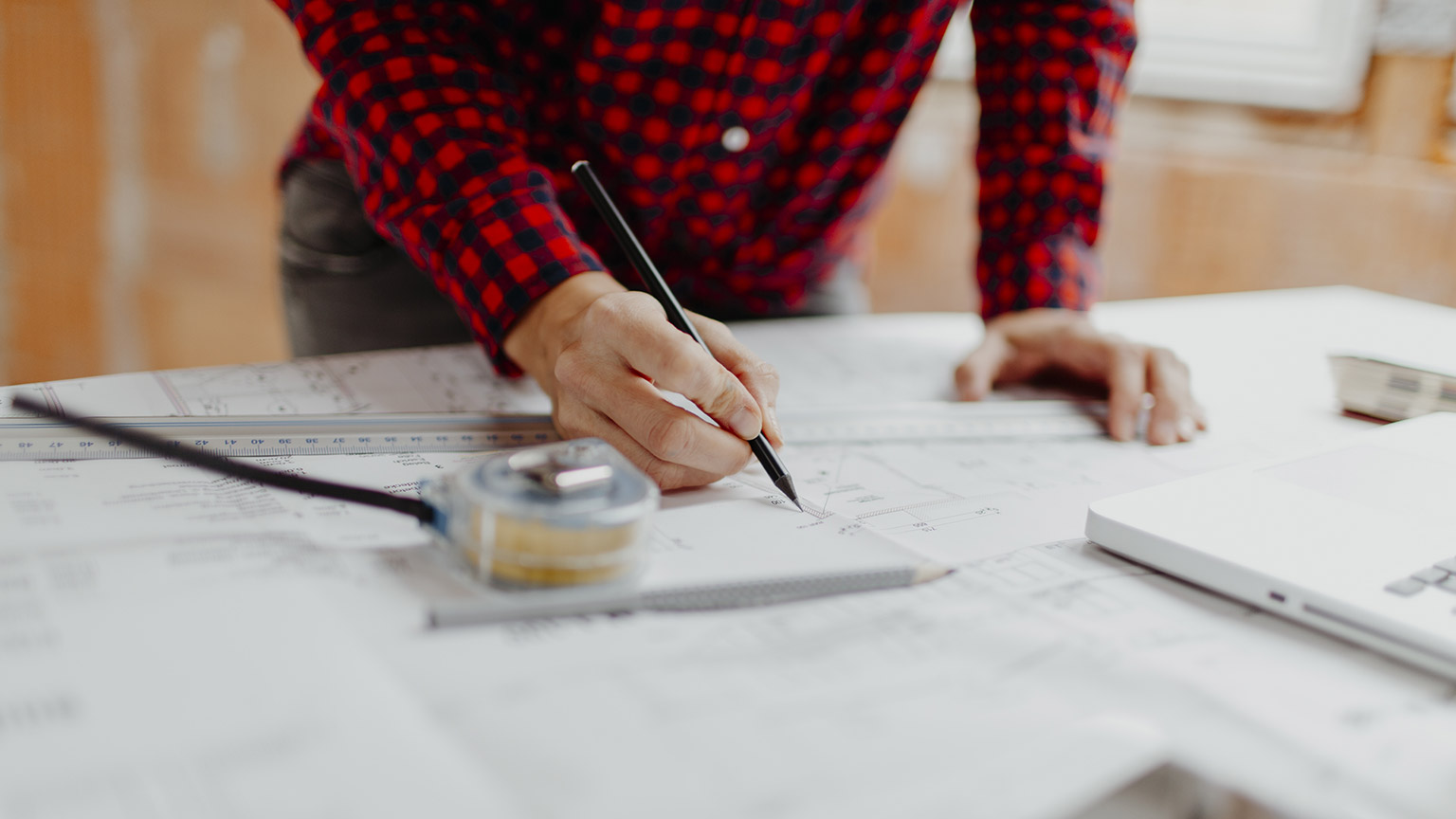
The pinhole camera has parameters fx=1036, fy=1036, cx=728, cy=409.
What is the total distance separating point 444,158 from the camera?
0.79m

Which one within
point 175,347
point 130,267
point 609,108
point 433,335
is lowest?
point 175,347

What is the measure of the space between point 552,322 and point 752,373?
0.15 metres

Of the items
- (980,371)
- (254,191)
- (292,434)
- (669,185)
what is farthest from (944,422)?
(254,191)

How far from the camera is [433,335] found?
1.13 metres

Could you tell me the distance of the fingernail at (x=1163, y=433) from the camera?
0.83 meters

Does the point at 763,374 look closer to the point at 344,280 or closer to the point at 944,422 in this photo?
the point at 944,422

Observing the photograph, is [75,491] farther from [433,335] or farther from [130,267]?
[130,267]

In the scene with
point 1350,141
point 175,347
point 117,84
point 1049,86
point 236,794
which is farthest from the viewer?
point 175,347

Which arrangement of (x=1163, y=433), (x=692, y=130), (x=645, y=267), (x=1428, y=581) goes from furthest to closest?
(x=692, y=130) < (x=1163, y=433) < (x=645, y=267) < (x=1428, y=581)

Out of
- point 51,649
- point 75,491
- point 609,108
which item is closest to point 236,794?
point 51,649

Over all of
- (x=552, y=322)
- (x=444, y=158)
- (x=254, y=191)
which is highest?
(x=444, y=158)

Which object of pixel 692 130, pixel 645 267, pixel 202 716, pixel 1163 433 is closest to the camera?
pixel 202 716

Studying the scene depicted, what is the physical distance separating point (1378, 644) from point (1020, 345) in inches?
21.4

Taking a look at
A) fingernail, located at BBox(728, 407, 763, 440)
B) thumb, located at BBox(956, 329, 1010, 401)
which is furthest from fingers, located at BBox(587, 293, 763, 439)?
thumb, located at BBox(956, 329, 1010, 401)
